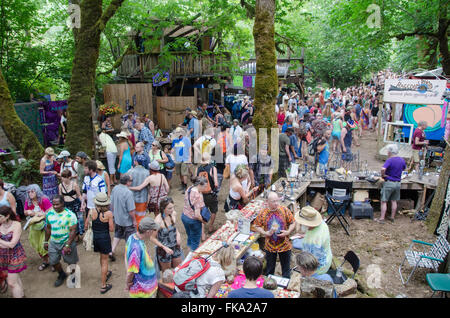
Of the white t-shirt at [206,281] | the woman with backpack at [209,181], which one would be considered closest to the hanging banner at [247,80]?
the woman with backpack at [209,181]

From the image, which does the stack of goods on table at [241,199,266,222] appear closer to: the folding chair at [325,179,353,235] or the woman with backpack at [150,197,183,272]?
the woman with backpack at [150,197,183,272]

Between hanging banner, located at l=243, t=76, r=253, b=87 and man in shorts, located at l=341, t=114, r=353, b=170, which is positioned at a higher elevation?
hanging banner, located at l=243, t=76, r=253, b=87

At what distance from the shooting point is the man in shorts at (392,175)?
23.5 ft

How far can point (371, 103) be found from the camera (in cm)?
1889

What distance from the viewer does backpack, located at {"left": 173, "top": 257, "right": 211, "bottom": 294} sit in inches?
144

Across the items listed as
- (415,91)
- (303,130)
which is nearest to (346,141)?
(303,130)

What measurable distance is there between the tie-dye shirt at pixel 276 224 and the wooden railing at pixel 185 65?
11.2 metres

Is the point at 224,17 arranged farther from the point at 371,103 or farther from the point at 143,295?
the point at 371,103

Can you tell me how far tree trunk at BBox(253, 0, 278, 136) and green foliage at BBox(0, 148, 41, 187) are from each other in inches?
236

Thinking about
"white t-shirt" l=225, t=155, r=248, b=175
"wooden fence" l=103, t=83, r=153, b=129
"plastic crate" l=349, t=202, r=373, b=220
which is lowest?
"plastic crate" l=349, t=202, r=373, b=220

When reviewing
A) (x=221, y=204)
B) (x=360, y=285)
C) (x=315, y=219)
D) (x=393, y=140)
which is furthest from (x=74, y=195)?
(x=393, y=140)

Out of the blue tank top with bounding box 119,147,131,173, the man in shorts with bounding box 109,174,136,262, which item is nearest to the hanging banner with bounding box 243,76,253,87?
the blue tank top with bounding box 119,147,131,173

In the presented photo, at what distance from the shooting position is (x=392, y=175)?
726 centimetres

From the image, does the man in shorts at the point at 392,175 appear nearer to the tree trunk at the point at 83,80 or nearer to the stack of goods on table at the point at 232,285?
the stack of goods on table at the point at 232,285
